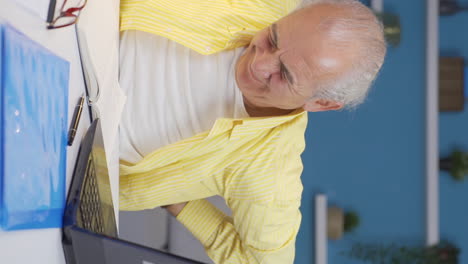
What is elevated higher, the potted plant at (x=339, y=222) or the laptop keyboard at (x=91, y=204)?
the laptop keyboard at (x=91, y=204)

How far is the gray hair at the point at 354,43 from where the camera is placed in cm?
103

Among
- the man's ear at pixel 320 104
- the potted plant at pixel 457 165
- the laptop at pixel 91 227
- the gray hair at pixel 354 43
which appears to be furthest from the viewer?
the potted plant at pixel 457 165

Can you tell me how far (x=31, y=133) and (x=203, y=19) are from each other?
0.68 m

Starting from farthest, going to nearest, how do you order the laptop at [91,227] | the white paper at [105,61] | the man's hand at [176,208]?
the man's hand at [176,208] < the white paper at [105,61] < the laptop at [91,227]

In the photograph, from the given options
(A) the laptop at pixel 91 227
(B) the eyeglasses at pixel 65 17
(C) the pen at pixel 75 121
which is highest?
(B) the eyeglasses at pixel 65 17

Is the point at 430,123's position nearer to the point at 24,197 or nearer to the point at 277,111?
the point at 277,111

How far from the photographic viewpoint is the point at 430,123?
77.8 inches

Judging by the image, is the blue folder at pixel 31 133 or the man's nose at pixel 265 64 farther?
the man's nose at pixel 265 64

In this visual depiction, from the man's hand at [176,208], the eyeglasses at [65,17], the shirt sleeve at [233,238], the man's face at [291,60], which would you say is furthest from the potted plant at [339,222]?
the eyeglasses at [65,17]

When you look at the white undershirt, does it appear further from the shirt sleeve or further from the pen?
the pen

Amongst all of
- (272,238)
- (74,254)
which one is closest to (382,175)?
(272,238)

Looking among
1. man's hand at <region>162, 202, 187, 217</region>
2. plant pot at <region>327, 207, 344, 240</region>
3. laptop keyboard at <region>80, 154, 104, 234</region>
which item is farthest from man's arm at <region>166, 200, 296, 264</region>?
plant pot at <region>327, 207, 344, 240</region>

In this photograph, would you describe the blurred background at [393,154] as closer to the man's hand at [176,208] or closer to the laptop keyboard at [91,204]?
the man's hand at [176,208]

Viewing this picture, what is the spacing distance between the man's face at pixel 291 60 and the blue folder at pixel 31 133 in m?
0.53
